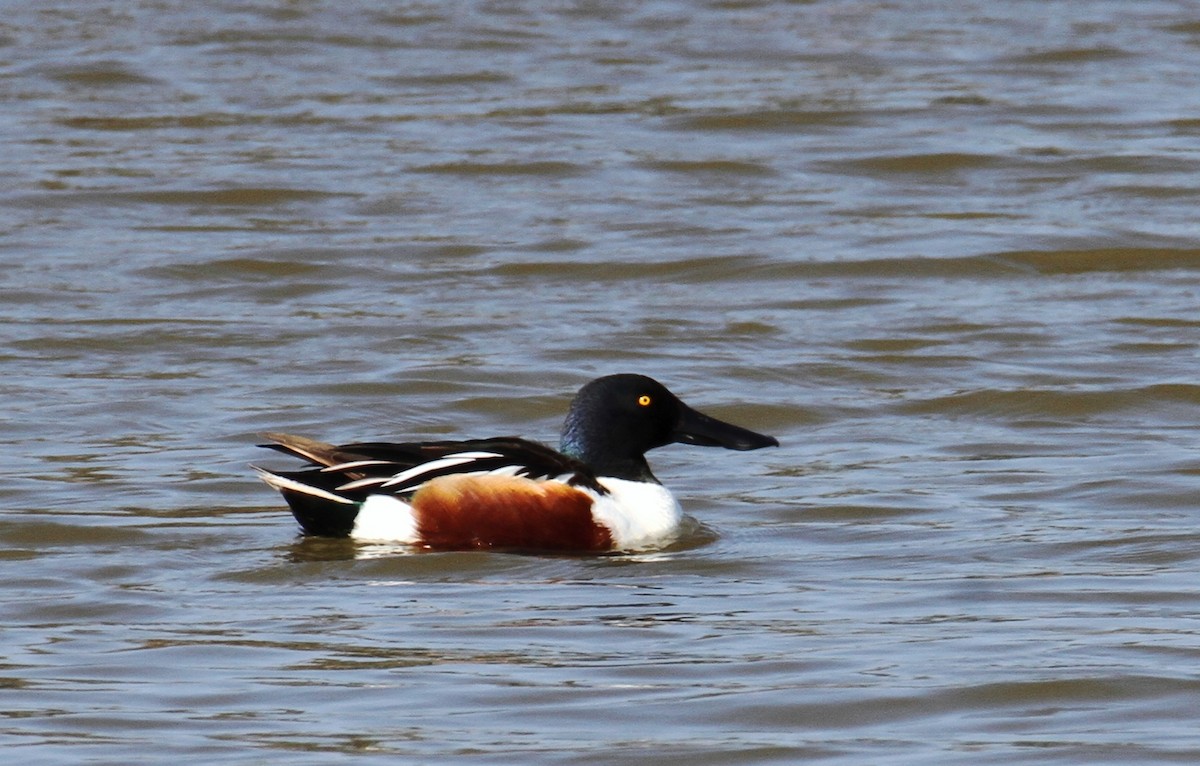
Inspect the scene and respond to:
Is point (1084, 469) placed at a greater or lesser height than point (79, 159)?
lesser

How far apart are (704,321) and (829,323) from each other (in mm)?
625

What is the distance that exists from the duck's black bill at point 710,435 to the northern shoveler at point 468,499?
1.59ft

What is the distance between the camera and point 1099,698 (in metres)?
6.00

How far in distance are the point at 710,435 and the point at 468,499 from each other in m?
1.16

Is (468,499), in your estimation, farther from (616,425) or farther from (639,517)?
(616,425)

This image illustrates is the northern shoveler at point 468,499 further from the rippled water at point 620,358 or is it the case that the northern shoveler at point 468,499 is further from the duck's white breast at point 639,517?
the rippled water at point 620,358

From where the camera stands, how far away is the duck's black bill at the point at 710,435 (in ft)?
29.1

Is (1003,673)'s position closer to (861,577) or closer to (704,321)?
(861,577)

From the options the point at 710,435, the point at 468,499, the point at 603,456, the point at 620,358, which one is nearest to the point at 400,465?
the point at 468,499

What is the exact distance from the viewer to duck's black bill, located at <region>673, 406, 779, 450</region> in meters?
8.87

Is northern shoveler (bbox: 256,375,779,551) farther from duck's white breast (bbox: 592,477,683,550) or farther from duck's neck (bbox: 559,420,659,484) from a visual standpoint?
duck's neck (bbox: 559,420,659,484)

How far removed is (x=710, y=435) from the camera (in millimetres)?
8891

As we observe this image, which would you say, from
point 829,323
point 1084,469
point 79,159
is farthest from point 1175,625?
point 79,159

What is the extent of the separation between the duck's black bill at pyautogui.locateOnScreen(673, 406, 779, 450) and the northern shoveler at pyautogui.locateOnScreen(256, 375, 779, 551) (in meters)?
0.49
